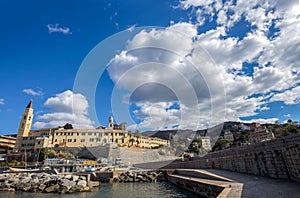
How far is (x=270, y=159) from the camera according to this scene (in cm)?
1059

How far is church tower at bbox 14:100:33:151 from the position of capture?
5769 cm

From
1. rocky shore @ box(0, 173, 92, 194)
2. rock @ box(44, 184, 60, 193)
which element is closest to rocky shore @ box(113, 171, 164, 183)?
rocky shore @ box(0, 173, 92, 194)

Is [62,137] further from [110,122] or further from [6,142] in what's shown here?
[6,142]

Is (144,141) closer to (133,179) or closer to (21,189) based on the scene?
(133,179)

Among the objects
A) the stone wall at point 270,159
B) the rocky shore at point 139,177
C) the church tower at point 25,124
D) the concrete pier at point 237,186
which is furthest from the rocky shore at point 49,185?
the church tower at point 25,124

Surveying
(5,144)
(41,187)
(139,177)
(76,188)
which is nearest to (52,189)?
(41,187)

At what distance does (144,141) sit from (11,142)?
156 ft

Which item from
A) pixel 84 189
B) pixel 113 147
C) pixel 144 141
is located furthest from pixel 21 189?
pixel 144 141

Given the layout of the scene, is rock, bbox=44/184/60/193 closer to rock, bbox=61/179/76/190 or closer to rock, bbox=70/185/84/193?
rock, bbox=61/179/76/190

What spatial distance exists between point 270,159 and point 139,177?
21.0 meters

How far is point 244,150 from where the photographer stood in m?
14.1

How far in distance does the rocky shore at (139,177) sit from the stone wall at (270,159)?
13.3 m

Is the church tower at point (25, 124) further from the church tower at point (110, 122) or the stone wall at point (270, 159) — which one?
the stone wall at point (270, 159)

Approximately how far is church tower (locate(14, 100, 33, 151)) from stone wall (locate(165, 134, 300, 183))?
62.3 m
